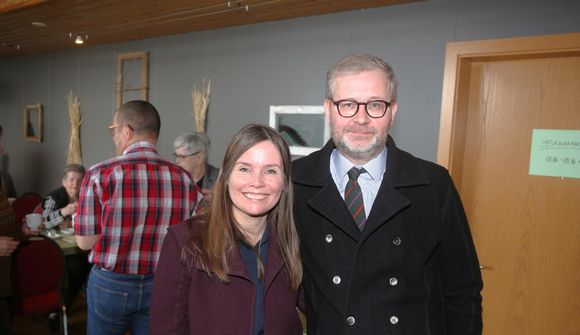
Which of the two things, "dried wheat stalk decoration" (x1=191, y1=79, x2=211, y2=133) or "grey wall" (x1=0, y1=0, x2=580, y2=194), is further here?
"dried wheat stalk decoration" (x1=191, y1=79, x2=211, y2=133)

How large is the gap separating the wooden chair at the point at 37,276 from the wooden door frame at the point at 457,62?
2.92m

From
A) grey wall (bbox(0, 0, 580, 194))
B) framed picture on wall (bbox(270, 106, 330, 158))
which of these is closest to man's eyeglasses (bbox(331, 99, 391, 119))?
grey wall (bbox(0, 0, 580, 194))

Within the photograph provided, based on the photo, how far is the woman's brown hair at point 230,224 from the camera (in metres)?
1.39

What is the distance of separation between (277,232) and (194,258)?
0.30 meters

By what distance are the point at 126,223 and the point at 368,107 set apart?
1.55 m

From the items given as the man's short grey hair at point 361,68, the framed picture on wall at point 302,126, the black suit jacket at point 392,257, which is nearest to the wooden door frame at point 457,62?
the framed picture on wall at point 302,126

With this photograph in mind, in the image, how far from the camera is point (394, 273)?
1.44 meters

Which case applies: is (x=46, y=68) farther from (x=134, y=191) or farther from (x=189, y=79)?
(x=134, y=191)

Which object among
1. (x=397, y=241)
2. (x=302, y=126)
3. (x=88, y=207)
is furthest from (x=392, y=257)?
(x=302, y=126)

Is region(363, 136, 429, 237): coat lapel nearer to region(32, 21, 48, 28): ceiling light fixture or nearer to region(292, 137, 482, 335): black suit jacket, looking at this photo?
region(292, 137, 482, 335): black suit jacket

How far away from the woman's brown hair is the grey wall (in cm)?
198

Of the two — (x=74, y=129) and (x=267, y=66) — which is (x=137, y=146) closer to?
(x=267, y=66)

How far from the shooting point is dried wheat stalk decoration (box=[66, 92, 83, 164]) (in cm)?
614

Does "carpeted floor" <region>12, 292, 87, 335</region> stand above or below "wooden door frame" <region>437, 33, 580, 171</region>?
below
